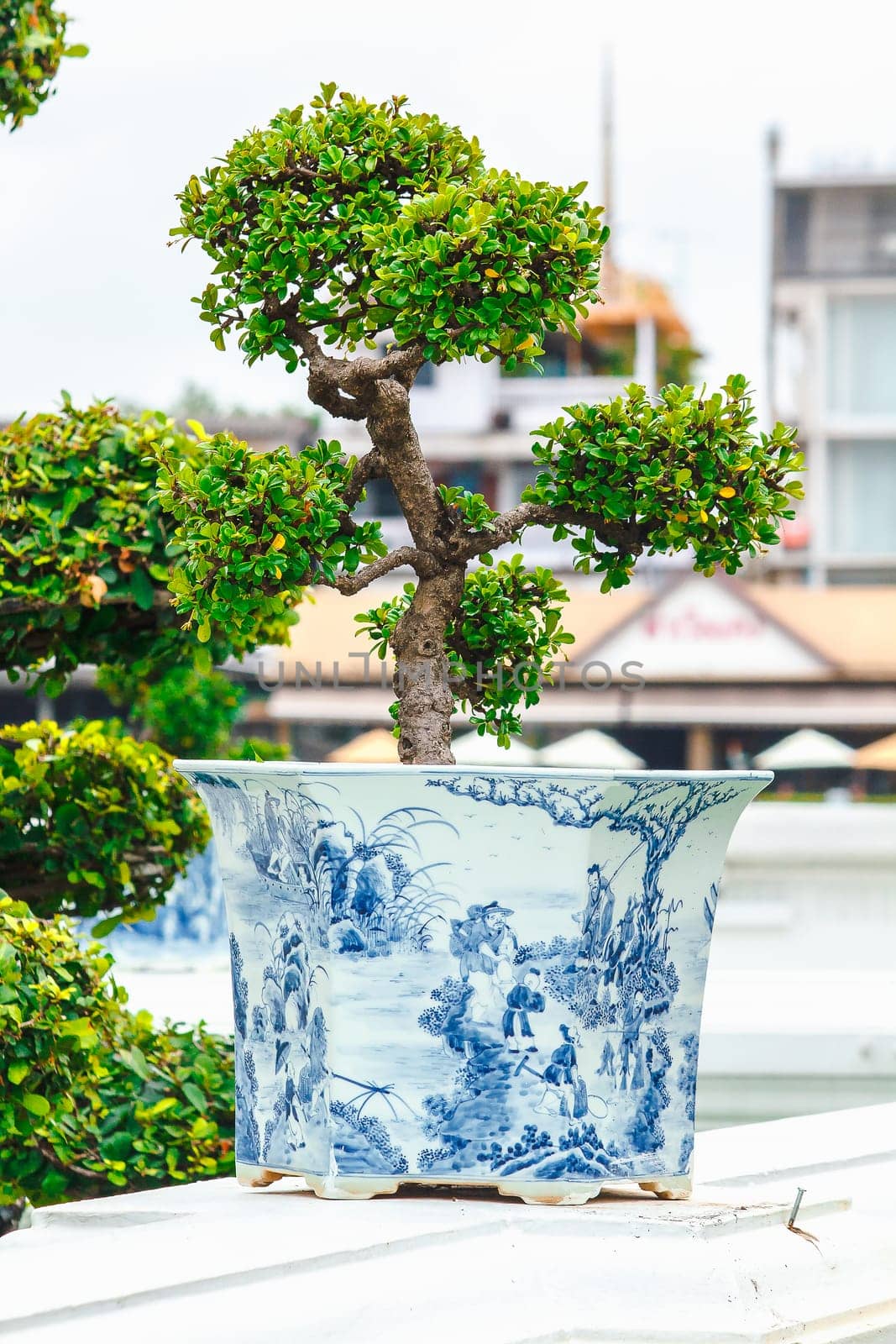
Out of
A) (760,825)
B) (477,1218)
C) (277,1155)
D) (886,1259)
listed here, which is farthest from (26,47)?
(760,825)

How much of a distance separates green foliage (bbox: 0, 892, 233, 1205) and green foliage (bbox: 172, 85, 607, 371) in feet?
2.68

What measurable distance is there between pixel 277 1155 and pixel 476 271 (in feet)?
3.28

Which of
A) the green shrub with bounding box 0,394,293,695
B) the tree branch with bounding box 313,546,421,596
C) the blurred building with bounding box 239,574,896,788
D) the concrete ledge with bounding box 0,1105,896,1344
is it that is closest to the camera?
the concrete ledge with bounding box 0,1105,896,1344

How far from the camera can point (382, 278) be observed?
1681 millimetres

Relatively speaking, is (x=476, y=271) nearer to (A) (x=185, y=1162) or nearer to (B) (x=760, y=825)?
(A) (x=185, y=1162)

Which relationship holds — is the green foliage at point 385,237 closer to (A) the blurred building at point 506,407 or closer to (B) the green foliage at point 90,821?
(B) the green foliage at point 90,821

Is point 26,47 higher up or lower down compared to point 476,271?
higher up

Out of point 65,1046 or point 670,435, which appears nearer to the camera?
point 670,435

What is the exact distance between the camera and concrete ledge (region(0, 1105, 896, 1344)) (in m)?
1.34

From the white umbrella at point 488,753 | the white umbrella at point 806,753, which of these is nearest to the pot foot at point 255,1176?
the white umbrella at point 488,753

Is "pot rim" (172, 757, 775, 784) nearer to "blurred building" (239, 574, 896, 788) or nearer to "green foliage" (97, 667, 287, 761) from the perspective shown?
"green foliage" (97, 667, 287, 761)

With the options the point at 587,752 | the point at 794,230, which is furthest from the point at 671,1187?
the point at 794,230

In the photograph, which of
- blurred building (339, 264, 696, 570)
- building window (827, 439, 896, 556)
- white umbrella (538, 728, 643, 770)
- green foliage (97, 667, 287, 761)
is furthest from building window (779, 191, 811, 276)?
green foliage (97, 667, 287, 761)

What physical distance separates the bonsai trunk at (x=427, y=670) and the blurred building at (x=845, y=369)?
22460 millimetres
